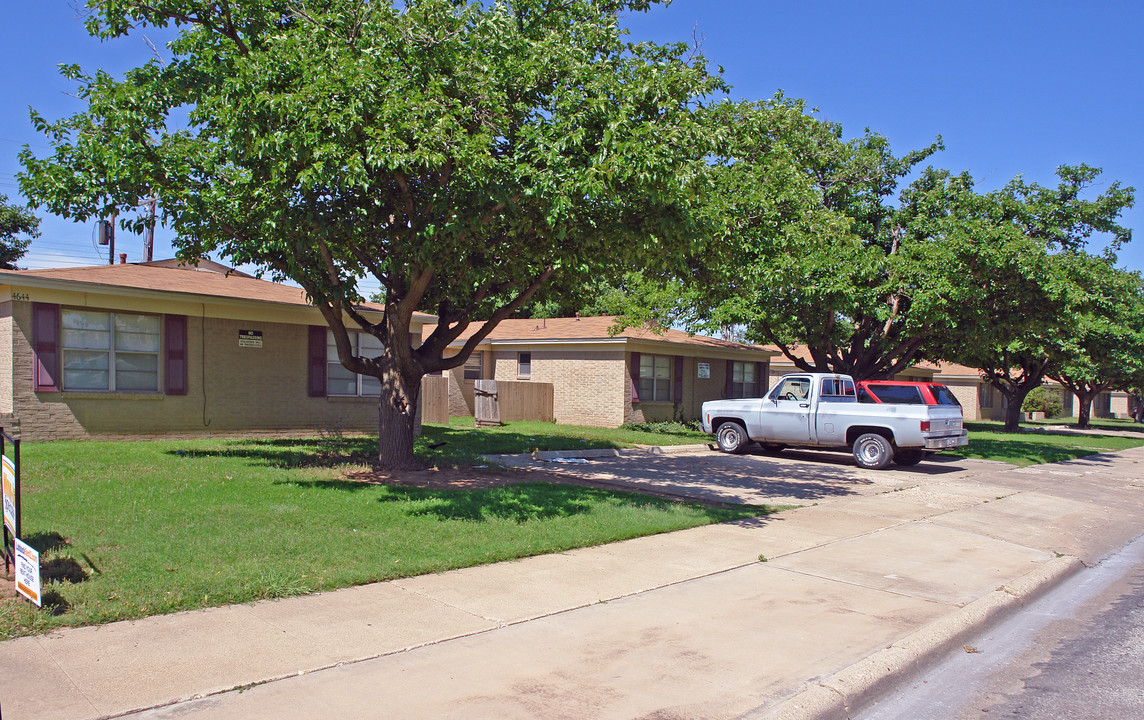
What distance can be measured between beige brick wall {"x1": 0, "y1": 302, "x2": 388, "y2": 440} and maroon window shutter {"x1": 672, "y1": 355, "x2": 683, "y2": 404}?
448 inches

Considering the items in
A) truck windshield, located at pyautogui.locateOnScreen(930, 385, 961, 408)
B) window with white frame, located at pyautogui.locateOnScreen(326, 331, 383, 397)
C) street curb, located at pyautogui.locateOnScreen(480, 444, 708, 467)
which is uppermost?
window with white frame, located at pyautogui.locateOnScreen(326, 331, 383, 397)

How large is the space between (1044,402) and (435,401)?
47939 mm

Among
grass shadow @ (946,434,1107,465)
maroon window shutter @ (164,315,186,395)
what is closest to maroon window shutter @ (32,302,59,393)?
maroon window shutter @ (164,315,186,395)

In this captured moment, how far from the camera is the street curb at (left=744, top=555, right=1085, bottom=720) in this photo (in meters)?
A: 4.77

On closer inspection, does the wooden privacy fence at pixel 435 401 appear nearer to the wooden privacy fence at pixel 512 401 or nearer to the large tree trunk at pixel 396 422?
the wooden privacy fence at pixel 512 401

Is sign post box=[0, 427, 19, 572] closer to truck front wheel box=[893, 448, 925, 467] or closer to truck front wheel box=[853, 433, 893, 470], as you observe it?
truck front wheel box=[853, 433, 893, 470]

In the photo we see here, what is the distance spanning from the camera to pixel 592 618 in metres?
6.16

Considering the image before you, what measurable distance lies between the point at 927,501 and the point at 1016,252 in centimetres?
933

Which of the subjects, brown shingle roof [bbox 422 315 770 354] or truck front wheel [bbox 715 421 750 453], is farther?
brown shingle roof [bbox 422 315 770 354]

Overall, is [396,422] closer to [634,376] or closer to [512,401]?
[512,401]

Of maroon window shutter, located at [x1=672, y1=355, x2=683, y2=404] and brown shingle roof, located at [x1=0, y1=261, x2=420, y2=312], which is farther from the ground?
brown shingle roof, located at [x1=0, y1=261, x2=420, y2=312]

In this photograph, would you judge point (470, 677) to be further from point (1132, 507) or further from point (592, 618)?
point (1132, 507)

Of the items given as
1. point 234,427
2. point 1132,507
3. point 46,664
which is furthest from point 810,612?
point 234,427

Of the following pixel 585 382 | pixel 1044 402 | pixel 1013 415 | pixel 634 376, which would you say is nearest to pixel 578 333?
pixel 585 382
